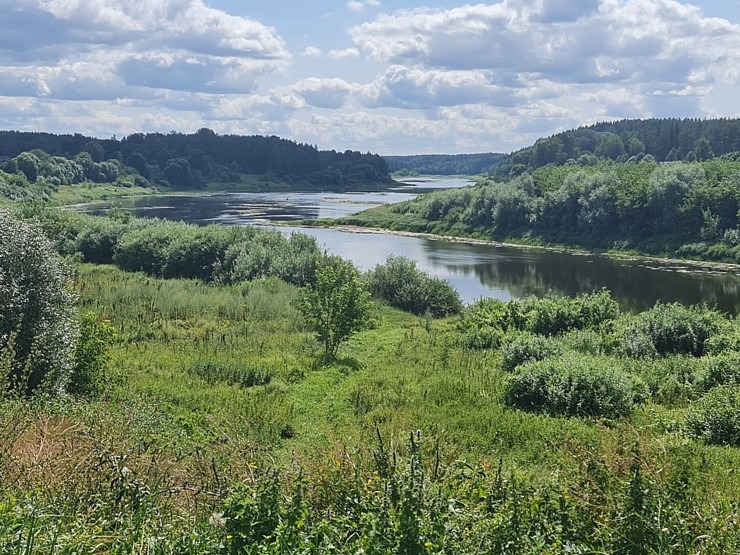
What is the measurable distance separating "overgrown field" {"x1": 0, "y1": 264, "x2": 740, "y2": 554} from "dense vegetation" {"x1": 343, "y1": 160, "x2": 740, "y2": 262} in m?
38.6

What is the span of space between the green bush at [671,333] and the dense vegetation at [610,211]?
37.4m

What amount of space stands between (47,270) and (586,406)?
12890 mm

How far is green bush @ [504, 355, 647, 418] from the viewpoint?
15680 millimetres

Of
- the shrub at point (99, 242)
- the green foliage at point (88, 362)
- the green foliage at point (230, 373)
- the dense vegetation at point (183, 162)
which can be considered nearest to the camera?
the green foliage at point (88, 362)

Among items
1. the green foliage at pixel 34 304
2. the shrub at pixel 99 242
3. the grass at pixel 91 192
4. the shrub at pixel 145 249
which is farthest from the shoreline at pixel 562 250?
the grass at pixel 91 192

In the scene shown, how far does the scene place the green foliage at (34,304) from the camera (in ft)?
47.8

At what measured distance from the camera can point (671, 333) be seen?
22406mm

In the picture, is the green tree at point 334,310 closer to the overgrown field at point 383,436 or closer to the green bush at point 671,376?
the overgrown field at point 383,436

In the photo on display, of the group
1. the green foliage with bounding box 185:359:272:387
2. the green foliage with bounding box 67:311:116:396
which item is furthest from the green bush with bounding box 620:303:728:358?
the green foliage with bounding box 67:311:116:396

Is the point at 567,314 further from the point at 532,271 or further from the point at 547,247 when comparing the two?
the point at 547,247

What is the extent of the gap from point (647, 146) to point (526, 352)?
477ft

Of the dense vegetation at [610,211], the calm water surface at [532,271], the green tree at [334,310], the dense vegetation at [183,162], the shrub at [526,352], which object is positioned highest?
the dense vegetation at [183,162]

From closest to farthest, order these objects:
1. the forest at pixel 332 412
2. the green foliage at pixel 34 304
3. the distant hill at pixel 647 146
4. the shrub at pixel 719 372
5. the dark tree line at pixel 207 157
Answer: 1. the forest at pixel 332 412
2. the green foliage at pixel 34 304
3. the shrub at pixel 719 372
4. the distant hill at pixel 647 146
5. the dark tree line at pixel 207 157

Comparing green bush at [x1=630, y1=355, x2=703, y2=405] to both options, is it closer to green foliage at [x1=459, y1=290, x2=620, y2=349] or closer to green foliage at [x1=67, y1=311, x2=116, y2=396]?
green foliage at [x1=459, y1=290, x2=620, y2=349]
